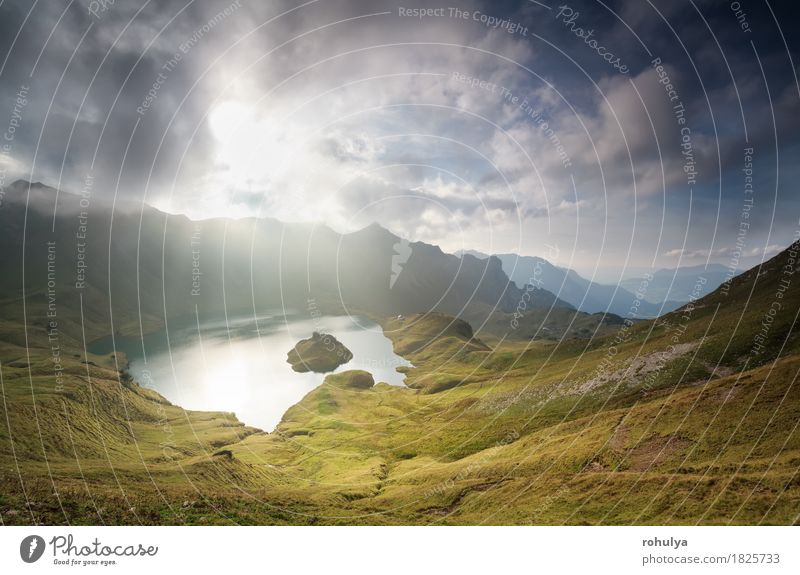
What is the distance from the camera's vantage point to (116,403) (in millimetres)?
61875

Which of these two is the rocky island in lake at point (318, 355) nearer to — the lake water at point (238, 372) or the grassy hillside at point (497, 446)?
the lake water at point (238, 372)

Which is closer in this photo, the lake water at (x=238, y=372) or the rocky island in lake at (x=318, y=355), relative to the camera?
the lake water at (x=238, y=372)

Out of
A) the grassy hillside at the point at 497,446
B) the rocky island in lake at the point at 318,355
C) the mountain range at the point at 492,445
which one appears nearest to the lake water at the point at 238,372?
the rocky island in lake at the point at 318,355

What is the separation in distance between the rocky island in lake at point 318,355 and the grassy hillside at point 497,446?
5727cm

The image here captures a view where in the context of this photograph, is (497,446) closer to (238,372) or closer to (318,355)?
(318,355)

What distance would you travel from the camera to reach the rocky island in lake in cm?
14212

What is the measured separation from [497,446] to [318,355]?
11382cm

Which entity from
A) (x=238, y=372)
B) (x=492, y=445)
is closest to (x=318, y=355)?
(x=238, y=372)

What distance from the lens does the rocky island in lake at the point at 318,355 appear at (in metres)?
142

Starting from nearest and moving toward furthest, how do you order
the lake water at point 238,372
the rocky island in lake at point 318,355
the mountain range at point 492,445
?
the mountain range at point 492,445 < the lake water at point 238,372 < the rocky island in lake at point 318,355

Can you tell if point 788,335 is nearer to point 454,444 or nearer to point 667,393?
point 667,393

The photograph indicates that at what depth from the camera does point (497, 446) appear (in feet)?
147
